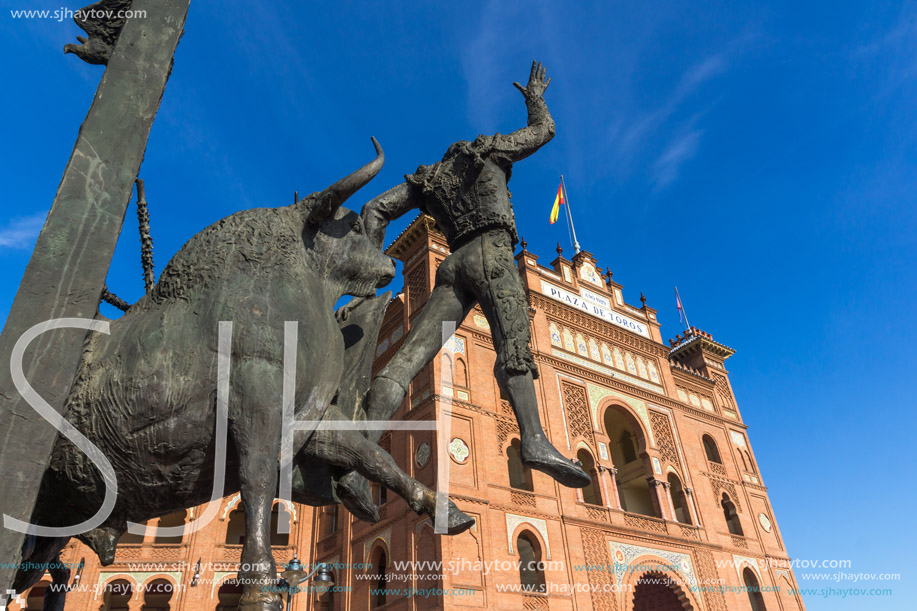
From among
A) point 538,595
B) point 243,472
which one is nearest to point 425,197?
point 243,472

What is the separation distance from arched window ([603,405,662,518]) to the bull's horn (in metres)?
16.8

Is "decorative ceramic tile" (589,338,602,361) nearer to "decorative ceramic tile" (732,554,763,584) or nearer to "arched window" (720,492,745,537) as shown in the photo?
"arched window" (720,492,745,537)

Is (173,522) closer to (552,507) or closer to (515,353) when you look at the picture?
(552,507)

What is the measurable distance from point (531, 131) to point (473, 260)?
0.57m

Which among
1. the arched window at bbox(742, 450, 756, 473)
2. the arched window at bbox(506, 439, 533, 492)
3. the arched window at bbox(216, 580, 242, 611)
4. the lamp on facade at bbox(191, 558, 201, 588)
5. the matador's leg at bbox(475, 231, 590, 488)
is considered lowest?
the matador's leg at bbox(475, 231, 590, 488)

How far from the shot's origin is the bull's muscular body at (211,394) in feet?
5.09

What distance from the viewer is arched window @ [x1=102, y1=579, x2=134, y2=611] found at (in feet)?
51.6

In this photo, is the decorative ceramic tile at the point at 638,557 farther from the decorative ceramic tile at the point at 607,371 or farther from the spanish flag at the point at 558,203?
the spanish flag at the point at 558,203

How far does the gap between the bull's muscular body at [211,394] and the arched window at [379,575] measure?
45.8 feet

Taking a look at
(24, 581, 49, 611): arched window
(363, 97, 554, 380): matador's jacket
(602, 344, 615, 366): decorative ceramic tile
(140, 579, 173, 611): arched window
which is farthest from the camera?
(602, 344, 615, 366): decorative ceramic tile

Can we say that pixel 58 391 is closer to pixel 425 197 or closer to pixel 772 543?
pixel 425 197

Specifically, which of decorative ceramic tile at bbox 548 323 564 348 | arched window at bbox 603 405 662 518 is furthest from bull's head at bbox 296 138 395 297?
arched window at bbox 603 405 662 518

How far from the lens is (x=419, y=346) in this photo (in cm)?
202

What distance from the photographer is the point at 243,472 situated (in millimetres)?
1506
